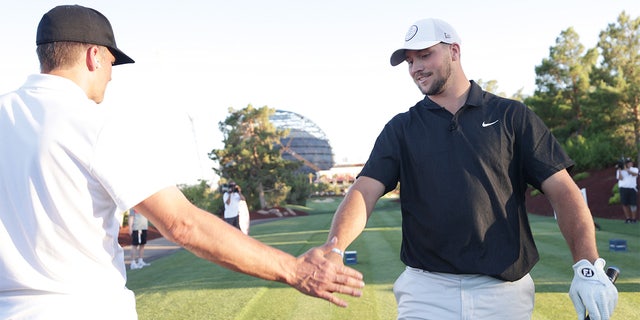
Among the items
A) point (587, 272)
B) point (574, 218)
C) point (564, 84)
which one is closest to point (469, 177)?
point (574, 218)

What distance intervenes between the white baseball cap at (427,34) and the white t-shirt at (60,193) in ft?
6.67

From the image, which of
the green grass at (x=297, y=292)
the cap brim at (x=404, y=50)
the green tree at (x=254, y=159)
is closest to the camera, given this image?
the cap brim at (x=404, y=50)

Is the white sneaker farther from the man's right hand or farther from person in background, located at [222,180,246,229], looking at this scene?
the man's right hand

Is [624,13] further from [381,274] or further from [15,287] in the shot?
[15,287]

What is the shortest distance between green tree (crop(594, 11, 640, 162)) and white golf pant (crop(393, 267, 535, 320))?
29143 mm

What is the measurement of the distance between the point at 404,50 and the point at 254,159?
143ft

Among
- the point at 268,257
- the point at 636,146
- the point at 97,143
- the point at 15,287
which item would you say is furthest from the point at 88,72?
the point at 636,146

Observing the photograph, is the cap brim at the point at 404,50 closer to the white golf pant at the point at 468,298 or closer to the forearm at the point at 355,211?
the forearm at the point at 355,211

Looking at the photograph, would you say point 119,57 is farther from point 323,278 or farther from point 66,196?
point 323,278

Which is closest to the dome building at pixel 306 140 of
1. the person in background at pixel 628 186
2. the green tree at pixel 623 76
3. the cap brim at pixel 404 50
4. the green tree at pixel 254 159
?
the green tree at pixel 254 159

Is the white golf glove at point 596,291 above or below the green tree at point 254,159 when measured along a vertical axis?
above

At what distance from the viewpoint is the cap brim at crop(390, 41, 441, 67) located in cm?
375

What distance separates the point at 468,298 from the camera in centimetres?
338

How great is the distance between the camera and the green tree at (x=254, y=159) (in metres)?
46.3
